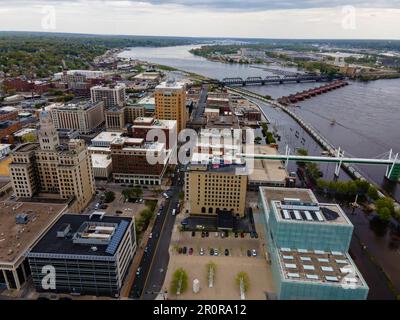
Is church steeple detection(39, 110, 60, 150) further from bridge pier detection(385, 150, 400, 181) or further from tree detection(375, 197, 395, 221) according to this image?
bridge pier detection(385, 150, 400, 181)

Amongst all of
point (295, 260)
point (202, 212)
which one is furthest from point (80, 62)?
point (295, 260)

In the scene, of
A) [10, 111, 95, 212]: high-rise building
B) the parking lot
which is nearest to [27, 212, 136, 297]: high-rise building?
the parking lot

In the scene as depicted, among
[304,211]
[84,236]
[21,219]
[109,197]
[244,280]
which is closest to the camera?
[84,236]

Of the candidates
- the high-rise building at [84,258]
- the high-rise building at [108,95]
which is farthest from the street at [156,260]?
the high-rise building at [108,95]

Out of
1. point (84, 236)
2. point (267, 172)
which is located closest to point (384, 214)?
point (267, 172)

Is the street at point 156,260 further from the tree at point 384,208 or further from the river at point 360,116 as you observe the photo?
the river at point 360,116

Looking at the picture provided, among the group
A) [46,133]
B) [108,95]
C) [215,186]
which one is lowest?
[215,186]

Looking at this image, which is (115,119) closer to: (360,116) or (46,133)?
(46,133)
